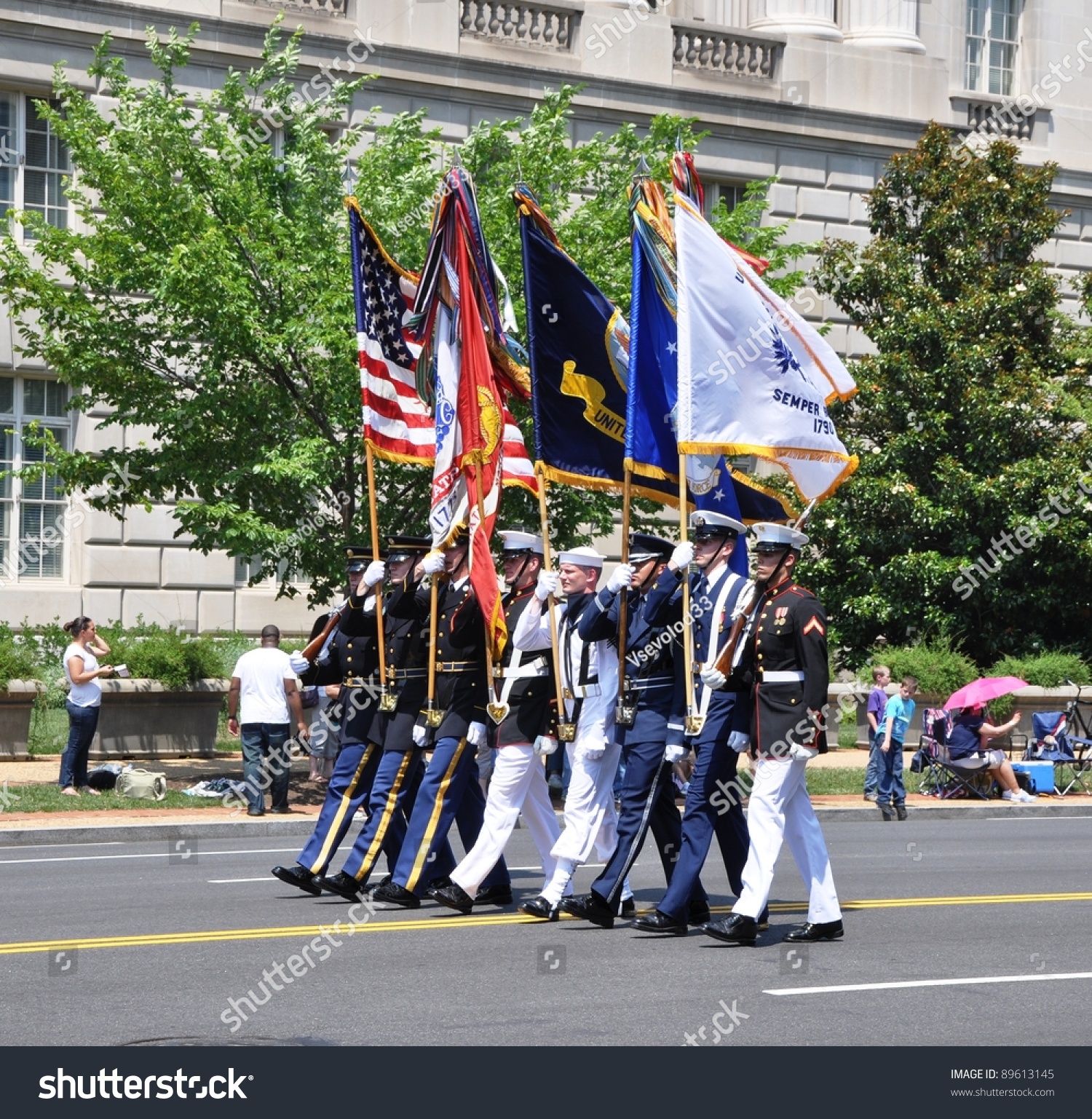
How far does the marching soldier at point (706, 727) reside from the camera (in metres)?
9.97

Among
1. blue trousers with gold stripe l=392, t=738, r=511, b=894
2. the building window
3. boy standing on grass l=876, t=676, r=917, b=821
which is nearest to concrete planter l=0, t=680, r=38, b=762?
boy standing on grass l=876, t=676, r=917, b=821

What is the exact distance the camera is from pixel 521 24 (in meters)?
28.0

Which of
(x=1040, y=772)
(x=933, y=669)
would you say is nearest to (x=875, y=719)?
(x=1040, y=772)

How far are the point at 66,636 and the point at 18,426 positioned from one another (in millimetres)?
2904

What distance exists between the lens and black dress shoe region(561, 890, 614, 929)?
10.3 metres

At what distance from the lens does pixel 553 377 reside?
11.8 m

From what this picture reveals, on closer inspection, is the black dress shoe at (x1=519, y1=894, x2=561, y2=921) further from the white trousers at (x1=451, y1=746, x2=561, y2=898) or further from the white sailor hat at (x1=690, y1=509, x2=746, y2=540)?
the white sailor hat at (x1=690, y1=509, x2=746, y2=540)

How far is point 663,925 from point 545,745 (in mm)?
1289

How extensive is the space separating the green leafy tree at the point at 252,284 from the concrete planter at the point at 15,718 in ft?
6.99

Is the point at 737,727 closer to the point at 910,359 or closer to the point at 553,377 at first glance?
the point at 553,377

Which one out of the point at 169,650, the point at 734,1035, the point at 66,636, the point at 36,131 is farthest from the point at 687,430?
the point at 36,131

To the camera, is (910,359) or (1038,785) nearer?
(1038,785)

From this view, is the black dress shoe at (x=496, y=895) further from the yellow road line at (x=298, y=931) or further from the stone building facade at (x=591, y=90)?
the stone building facade at (x=591, y=90)

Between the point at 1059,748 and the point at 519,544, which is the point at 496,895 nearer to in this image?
the point at 519,544
